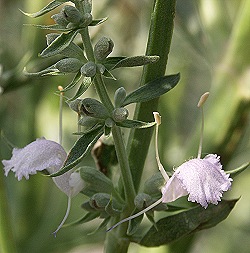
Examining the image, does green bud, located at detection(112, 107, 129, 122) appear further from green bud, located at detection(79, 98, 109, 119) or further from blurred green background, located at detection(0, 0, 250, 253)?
blurred green background, located at detection(0, 0, 250, 253)

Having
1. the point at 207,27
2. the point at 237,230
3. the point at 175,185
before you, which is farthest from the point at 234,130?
the point at 237,230

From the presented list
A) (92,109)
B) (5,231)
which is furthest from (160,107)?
(92,109)

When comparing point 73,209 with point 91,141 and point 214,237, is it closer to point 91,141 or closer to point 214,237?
point 214,237

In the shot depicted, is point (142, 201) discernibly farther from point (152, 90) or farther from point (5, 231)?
point (5, 231)

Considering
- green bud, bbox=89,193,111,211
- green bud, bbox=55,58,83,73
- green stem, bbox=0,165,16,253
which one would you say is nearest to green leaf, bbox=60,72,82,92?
green bud, bbox=55,58,83,73

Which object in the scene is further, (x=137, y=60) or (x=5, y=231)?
(x=5, y=231)

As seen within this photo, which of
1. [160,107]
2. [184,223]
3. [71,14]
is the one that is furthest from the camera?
[160,107]
